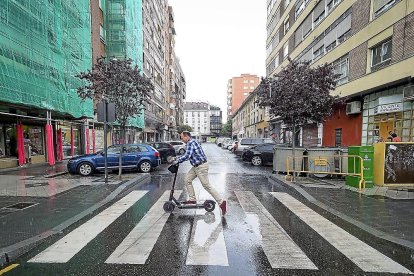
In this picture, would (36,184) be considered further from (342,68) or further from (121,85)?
(342,68)

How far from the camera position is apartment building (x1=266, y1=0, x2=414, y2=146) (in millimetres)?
13867

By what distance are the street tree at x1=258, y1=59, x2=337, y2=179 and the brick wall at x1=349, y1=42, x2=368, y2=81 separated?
22.2 feet

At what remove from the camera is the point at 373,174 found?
31.4 ft

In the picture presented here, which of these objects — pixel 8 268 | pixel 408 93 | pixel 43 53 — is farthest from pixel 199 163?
pixel 43 53

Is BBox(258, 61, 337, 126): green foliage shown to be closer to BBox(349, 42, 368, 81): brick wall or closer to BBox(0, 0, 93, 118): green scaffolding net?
BBox(349, 42, 368, 81): brick wall

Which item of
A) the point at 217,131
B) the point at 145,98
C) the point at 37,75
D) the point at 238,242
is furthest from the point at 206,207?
the point at 217,131

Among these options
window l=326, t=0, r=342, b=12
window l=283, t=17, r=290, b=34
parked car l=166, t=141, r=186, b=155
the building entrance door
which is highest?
window l=283, t=17, r=290, b=34

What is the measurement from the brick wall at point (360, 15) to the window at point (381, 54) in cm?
194

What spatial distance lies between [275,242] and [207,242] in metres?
1.08

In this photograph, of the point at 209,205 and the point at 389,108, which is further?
the point at 389,108

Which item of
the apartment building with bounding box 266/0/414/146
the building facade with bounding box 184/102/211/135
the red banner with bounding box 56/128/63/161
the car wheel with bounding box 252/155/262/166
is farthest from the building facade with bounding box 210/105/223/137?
the car wheel with bounding box 252/155/262/166

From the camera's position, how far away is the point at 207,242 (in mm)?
4680

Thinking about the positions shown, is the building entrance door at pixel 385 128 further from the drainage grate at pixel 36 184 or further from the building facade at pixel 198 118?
the building facade at pixel 198 118

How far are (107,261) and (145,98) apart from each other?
9610mm
